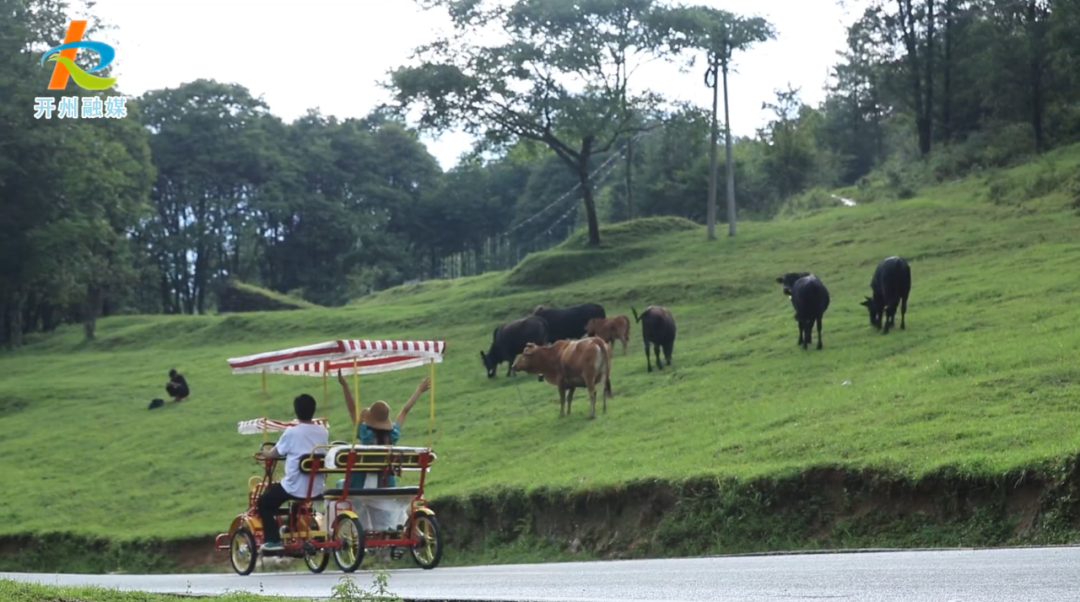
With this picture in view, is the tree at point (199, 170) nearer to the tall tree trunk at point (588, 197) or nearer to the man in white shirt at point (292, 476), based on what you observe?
the tall tree trunk at point (588, 197)

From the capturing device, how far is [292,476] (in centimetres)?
1470

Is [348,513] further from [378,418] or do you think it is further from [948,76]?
[948,76]

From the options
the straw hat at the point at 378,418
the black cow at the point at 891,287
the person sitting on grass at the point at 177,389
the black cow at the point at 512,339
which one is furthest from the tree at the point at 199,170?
the straw hat at the point at 378,418

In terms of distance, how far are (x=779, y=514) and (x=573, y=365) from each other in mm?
10346

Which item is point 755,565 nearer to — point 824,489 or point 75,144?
point 824,489

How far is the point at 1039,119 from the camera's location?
5775cm

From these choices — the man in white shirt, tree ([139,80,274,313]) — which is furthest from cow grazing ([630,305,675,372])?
tree ([139,80,274,313])

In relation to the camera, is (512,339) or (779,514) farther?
(512,339)

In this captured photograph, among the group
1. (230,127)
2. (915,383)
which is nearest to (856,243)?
(915,383)

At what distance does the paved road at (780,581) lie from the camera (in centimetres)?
877

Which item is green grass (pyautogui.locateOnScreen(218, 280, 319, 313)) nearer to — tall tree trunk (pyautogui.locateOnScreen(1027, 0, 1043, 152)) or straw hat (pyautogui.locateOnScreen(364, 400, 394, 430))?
tall tree trunk (pyautogui.locateOnScreen(1027, 0, 1043, 152))

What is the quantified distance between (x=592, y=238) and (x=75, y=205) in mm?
21850

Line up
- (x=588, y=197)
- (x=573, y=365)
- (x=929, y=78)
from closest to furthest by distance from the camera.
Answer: (x=573, y=365), (x=588, y=197), (x=929, y=78)

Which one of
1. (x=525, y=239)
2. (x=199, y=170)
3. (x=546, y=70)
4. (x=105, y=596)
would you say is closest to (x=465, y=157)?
(x=546, y=70)
